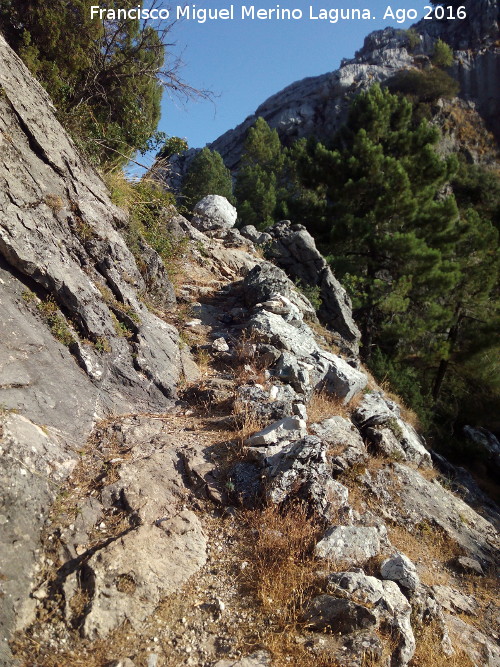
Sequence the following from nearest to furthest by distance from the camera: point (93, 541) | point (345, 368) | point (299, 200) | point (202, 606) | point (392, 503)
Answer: point (202, 606), point (93, 541), point (392, 503), point (345, 368), point (299, 200)

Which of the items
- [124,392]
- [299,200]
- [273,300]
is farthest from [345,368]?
[299,200]

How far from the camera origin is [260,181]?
25016mm

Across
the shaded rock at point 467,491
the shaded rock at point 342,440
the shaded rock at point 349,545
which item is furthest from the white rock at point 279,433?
the shaded rock at point 467,491

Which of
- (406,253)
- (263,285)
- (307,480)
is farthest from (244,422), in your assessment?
(406,253)

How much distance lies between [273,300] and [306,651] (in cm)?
546

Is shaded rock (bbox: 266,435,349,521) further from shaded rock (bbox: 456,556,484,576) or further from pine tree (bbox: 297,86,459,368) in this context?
pine tree (bbox: 297,86,459,368)

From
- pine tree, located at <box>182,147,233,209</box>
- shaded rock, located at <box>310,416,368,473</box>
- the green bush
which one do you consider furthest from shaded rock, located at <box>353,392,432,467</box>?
the green bush

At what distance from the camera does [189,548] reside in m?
3.19

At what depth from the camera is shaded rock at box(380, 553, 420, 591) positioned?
3158 mm

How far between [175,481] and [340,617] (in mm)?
1656

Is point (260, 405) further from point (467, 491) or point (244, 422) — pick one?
point (467, 491)

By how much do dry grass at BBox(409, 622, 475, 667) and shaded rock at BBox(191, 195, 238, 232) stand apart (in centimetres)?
994

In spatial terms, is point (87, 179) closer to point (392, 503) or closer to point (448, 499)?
point (392, 503)

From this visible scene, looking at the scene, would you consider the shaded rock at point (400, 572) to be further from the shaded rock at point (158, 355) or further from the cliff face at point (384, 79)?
the cliff face at point (384, 79)
